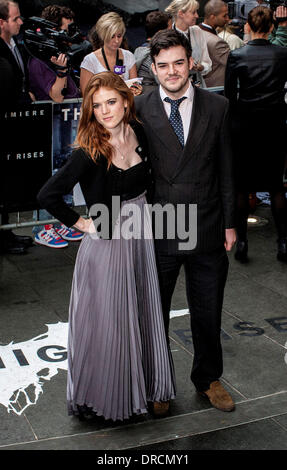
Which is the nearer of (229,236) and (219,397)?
(229,236)

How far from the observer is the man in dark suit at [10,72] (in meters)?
6.31

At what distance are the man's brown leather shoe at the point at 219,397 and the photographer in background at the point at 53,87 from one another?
3.26 meters

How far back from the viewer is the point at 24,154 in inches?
261

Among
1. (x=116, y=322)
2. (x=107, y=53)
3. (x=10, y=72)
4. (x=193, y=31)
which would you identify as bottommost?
(x=116, y=322)

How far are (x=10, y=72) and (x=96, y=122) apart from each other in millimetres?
2644

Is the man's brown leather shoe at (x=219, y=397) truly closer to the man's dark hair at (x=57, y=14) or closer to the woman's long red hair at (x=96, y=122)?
the woman's long red hair at (x=96, y=122)

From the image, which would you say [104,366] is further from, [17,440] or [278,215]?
[278,215]

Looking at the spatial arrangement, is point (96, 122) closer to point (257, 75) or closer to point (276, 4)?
point (257, 75)

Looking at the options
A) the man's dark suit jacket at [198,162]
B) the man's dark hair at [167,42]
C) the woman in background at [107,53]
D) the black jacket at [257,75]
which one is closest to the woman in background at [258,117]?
the black jacket at [257,75]

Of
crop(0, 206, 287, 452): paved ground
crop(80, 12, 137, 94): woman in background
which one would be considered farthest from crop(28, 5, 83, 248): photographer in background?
crop(0, 206, 287, 452): paved ground

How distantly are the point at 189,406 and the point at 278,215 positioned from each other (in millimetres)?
3152

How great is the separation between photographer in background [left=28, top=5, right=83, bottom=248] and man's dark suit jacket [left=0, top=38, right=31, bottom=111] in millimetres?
228

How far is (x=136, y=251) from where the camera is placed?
4.20 metres

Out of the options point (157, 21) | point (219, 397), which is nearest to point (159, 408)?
point (219, 397)
